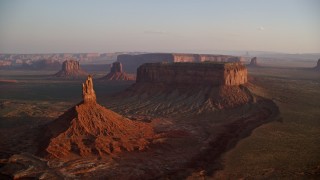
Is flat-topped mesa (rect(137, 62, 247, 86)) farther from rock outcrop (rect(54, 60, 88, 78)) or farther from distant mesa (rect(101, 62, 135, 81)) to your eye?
rock outcrop (rect(54, 60, 88, 78))

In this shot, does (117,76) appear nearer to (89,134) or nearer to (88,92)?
(88,92)

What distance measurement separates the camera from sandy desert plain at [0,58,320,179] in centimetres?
3541

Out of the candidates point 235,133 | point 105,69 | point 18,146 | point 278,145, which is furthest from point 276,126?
point 105,69

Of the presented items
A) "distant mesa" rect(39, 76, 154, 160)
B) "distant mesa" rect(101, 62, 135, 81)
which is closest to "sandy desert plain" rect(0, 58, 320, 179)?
"distant mesa" rect(39, 76, 154, 160)

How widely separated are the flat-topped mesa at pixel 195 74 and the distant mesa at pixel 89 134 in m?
29.3

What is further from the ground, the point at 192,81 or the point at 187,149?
the point at 192,81

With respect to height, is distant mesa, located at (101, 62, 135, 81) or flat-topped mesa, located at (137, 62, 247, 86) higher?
flat-topped mesa, located at (137, 62, 247, 86)

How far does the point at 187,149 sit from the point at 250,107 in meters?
26.7

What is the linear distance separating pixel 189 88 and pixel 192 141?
3035 centimetres

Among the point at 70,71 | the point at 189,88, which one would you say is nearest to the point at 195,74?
the point at 189,88

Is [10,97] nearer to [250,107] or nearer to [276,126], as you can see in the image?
[250,107]

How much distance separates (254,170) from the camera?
34.6 metres

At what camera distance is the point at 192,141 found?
48.7 m

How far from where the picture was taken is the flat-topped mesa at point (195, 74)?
250 ft
